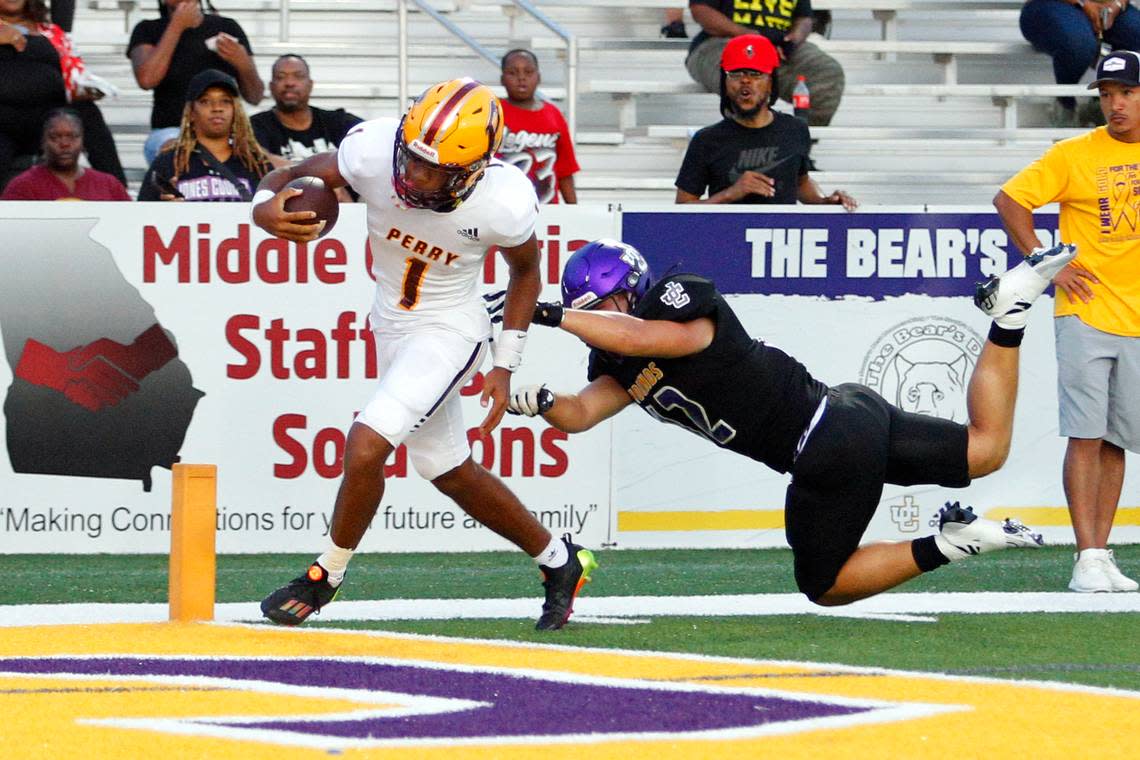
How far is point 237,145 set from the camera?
8203 millimetres

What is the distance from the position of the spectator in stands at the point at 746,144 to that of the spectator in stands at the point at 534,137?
3.08 feet

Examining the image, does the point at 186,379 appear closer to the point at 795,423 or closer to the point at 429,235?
the point at 429,235

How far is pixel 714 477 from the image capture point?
8039 millimetres

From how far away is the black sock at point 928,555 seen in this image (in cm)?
547

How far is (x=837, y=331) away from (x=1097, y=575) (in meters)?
1.89

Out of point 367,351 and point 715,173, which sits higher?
point 715,173

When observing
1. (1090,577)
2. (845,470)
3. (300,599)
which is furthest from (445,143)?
(1090,577)

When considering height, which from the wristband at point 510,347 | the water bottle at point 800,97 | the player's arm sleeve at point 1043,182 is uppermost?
the water bottle at point 800,97

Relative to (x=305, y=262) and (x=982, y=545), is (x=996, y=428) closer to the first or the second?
(x=982, y=545)

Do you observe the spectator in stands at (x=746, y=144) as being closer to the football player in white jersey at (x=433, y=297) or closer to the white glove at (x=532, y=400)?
the football player in white jersey at (x=433, y=297)

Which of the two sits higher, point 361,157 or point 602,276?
point 361,157

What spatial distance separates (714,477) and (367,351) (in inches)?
63.2

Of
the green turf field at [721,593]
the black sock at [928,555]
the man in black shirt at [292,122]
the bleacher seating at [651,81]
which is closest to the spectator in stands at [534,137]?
the man in black shirt at [292,122]

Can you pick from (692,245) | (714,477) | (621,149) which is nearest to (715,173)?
(692,245)
